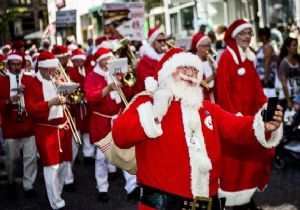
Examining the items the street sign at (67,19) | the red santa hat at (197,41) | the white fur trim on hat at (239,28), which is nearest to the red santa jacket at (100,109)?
the red santa hat at (197,41)

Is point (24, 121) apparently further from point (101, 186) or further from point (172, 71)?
point (172, 71)

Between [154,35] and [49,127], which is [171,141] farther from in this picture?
[154,35]

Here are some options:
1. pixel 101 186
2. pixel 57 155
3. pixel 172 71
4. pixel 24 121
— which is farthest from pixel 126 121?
pixel 24 121

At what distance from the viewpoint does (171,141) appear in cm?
400

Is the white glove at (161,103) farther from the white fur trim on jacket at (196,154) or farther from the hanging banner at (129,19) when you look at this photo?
the hanging banner at (129,19)

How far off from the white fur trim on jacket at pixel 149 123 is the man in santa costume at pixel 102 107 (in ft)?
12.4

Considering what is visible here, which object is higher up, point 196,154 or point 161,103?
point 161,103

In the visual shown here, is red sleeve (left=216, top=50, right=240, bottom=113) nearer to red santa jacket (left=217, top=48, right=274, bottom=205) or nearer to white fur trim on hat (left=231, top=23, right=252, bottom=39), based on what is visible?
red santa jacket (left=217, top=48, right=274, bottom=205)

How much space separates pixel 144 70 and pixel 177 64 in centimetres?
460

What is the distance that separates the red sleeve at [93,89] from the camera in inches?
303

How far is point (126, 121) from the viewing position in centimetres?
400

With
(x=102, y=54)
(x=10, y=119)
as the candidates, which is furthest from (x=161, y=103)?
(x=10, y=119)

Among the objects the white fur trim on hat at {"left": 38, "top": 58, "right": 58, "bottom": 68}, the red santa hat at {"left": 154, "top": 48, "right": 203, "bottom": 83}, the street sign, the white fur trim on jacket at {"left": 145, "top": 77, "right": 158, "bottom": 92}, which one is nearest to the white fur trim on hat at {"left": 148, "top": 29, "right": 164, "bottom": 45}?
the white fur trim on hat at {"left": 38, "top": 58, "right": 58, "bottom": 68}

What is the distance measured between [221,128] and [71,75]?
6808 millimetres
